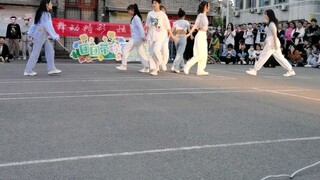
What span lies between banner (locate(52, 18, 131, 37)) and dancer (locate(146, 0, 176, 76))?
306 inches

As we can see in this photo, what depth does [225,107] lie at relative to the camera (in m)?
7.33

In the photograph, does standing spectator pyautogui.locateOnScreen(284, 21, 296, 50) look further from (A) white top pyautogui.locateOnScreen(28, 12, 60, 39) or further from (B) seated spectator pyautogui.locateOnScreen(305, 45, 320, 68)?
(A) white top pyautogui.locateOnScreen(28, 12, 60, 39)

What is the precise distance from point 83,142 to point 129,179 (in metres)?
1.27

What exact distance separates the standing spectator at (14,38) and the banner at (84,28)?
174 cm

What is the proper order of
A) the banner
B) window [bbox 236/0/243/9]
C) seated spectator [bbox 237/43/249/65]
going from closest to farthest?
the banner → seated spectator [bbox 237/43/249/65] → window [bbox 236/0/243/9]

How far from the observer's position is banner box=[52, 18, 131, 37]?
64.8 ft

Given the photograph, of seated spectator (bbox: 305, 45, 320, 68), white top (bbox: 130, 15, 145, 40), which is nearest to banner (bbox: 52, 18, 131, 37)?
white top (bbox: 130, 15, 145, 40)

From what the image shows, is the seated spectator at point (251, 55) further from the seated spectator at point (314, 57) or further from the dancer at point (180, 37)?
the dancer at point (180, 37)

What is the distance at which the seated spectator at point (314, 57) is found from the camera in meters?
19.2

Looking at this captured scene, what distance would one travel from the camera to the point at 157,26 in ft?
41.5

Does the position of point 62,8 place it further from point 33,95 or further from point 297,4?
point 297,4

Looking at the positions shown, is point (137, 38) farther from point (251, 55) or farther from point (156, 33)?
point (251, 55)

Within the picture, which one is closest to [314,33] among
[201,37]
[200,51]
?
[201,37]

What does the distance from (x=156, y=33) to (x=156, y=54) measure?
0.61 m
